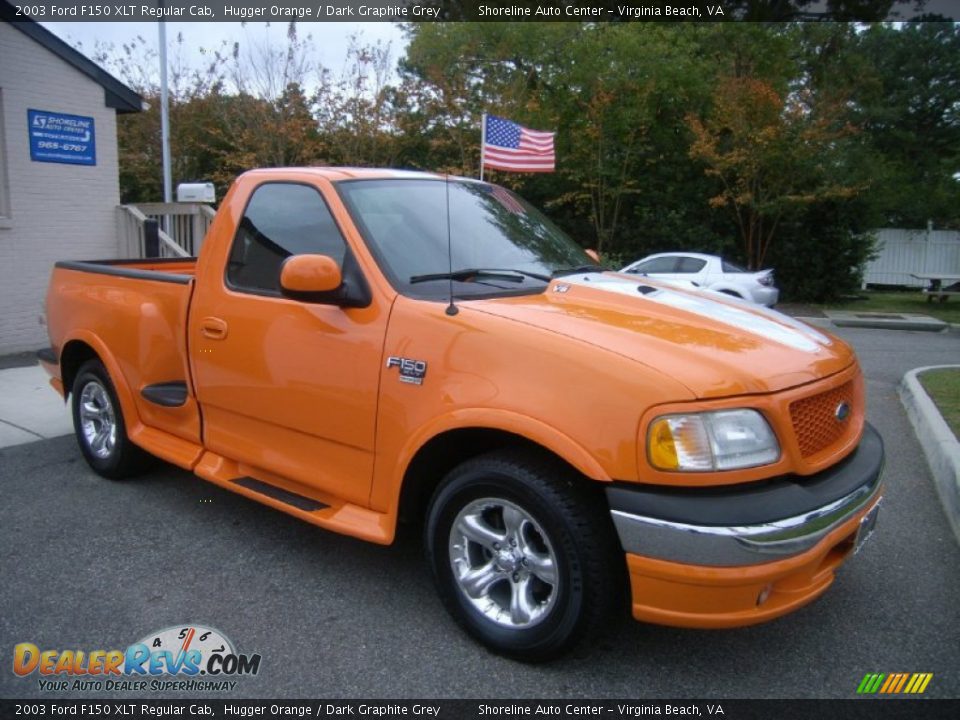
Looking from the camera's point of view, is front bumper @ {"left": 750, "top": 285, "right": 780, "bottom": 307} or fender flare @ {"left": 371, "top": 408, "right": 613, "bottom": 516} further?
front bumper @ {"left": 750, "top": 285, "right": 780, "bottom": 307}

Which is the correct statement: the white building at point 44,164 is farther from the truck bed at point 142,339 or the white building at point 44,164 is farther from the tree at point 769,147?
the tree at point 769,147

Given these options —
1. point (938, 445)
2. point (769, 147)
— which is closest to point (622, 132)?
point (769, 147)

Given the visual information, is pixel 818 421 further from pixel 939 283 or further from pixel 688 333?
pixel 939 283

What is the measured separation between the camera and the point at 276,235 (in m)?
3.86

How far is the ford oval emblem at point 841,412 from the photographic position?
2.99 metres

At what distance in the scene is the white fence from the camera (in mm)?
25047

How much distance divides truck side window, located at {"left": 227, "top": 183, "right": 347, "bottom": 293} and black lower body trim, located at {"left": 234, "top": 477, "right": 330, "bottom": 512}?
944 millimetres

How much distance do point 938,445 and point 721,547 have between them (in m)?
3.74

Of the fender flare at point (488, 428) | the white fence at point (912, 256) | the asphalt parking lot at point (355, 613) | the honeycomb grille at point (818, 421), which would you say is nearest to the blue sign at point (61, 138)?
the asphalt parking lot at point (355, 613)

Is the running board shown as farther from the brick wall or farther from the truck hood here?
the brick wall

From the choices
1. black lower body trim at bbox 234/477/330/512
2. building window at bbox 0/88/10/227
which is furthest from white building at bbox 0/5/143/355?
black lower body trim at bbox 234/477/330/512

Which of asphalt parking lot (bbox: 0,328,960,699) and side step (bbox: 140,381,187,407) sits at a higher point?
side step (bbox: 140,381,187,407)

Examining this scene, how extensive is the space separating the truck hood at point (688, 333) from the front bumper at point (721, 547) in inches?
14.4

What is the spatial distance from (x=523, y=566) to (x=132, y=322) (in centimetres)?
291
